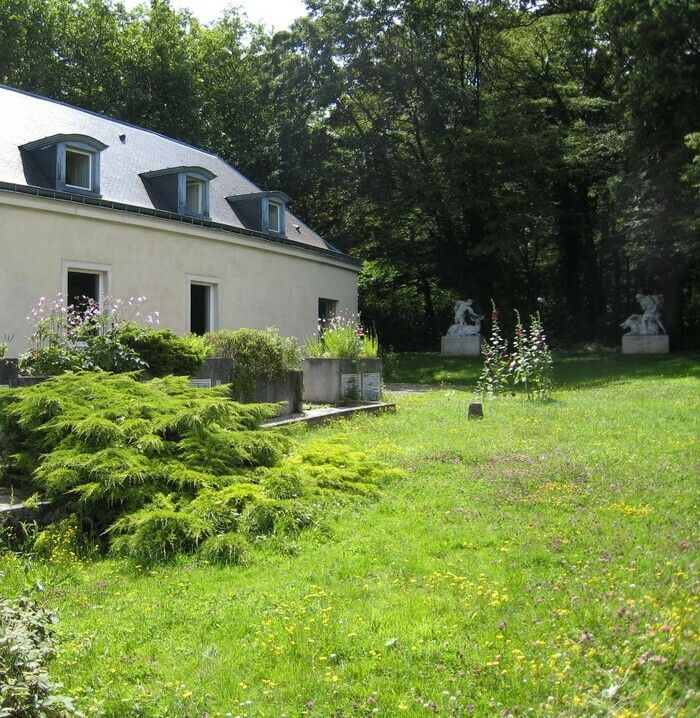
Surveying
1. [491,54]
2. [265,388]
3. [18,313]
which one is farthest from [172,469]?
[491,54]

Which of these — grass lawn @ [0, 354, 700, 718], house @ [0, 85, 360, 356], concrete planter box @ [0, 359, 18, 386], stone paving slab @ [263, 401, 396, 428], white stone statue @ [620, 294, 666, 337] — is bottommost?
grass lawn @ [0, 354, 700, 718]

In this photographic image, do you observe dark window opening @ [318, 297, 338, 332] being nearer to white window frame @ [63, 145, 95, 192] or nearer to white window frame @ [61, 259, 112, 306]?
white window frame @ [61, 259, 112, 306]

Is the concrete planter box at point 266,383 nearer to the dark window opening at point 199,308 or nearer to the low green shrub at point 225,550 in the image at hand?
the low green shrub at point 225,550

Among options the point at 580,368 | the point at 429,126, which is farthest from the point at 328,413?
the point at 429,126

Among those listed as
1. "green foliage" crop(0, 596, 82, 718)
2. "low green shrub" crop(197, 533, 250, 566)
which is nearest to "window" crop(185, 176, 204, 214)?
"low green shrub" crop(197, 533, 250, 566)

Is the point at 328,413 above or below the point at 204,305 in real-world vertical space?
below

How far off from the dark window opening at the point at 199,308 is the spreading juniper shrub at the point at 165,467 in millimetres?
11796

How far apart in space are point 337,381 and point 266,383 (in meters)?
2.40

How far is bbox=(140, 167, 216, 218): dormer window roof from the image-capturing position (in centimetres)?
1862

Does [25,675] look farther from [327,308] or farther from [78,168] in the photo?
[327,308]

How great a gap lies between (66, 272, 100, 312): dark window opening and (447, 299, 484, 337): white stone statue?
16339 mm

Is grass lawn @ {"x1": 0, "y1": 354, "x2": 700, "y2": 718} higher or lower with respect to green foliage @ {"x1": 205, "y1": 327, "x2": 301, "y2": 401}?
lower

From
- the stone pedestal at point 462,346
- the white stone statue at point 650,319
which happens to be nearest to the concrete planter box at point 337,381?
the stone pedestal at point 462,346

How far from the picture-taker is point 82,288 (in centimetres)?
1652
